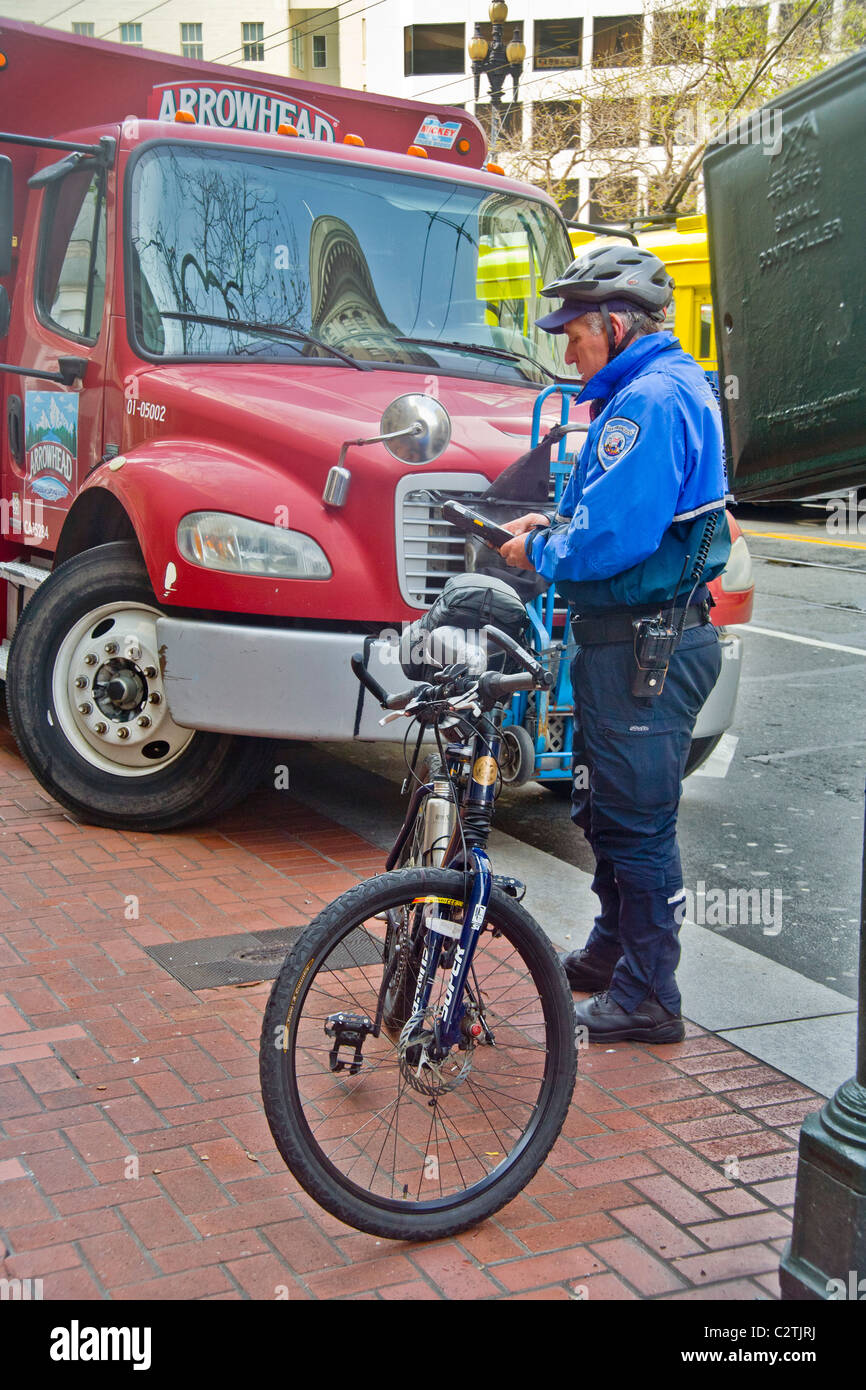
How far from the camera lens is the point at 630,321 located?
13.1 feet

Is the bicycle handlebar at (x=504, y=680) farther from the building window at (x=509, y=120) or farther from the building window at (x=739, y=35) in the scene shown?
the building window at (x=509, y=120)

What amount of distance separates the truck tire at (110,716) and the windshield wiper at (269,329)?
977 millimetres

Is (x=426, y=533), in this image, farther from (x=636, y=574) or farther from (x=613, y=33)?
(x=613, y=33)

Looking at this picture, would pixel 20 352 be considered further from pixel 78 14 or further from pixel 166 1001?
pixel 78 14

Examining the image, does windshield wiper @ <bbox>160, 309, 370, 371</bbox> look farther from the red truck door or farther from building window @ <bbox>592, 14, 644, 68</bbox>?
building window @ <bbox>592, 14, 644, 68</bbox>

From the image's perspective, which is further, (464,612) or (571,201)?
(571,201)

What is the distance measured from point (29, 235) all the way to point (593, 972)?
15.4 ft

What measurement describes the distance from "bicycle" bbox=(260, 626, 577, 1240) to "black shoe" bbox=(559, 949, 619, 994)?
3.51 feet

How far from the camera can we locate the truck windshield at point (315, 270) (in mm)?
6180

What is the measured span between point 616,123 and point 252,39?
28.6 meters

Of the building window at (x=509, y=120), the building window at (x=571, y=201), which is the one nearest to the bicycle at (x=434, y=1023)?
the building window at (x=509, y=120)
